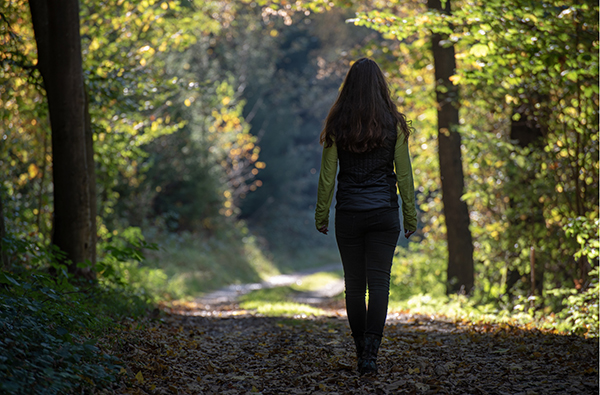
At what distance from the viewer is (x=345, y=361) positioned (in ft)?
14.9

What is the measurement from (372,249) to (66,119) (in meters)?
4.20

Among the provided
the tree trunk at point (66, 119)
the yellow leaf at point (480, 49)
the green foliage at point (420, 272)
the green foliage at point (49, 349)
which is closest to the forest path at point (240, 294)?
the green foliage at point (420, 272)

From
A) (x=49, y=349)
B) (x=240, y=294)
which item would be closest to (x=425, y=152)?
(x=240, y=294)

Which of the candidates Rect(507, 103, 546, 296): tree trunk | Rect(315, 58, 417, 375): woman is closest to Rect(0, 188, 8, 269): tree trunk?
Rect(315, 58, 417, 375): woman

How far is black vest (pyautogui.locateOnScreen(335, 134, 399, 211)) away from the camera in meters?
4.04

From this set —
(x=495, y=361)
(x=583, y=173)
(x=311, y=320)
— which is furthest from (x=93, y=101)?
(x=583, y=173)

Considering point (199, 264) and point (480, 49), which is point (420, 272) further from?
point (199, 264)

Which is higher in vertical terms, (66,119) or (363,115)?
(66,119)

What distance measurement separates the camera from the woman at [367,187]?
13.2 feet

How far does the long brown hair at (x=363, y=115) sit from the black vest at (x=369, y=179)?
8 cm

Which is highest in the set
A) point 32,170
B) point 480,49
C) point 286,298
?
point 480,49

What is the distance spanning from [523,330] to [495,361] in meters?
1.48

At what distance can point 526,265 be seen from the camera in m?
9.16

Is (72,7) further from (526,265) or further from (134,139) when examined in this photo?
(526,265)
